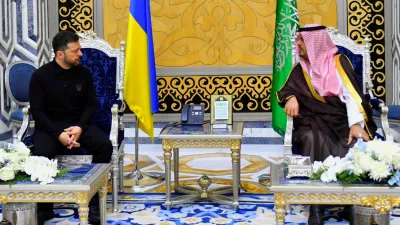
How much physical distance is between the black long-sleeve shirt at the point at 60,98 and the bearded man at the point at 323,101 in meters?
1.44

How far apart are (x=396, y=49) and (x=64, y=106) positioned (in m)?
3.90

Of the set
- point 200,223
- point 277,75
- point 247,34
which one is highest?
point 247,34

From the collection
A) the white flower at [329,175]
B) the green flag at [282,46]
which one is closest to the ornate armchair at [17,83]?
the green flag at [282,46]

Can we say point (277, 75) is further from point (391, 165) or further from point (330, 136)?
point (391, 165)

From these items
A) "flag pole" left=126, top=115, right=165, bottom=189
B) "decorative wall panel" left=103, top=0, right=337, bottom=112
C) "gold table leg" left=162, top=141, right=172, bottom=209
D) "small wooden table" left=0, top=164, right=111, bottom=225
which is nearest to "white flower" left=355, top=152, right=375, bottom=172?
"small wooden table" left=0, top=164, right=111, bottom=225

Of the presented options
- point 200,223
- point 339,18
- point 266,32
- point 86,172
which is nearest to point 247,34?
point 266,32

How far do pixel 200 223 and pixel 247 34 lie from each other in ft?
11.3

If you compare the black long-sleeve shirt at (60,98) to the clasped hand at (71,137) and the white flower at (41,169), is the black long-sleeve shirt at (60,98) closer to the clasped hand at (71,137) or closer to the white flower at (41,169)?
the clasped hand at (71,137)

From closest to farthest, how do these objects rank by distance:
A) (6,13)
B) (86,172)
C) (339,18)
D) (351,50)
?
(86,172)
(351,50)
(6,13)
(339,18)

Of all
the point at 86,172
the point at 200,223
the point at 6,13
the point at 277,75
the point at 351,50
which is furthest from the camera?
the point at 6,13

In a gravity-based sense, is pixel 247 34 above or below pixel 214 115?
above

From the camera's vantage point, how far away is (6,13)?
6.55m

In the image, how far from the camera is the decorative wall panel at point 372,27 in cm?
696

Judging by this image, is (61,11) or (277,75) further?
(61,11)
